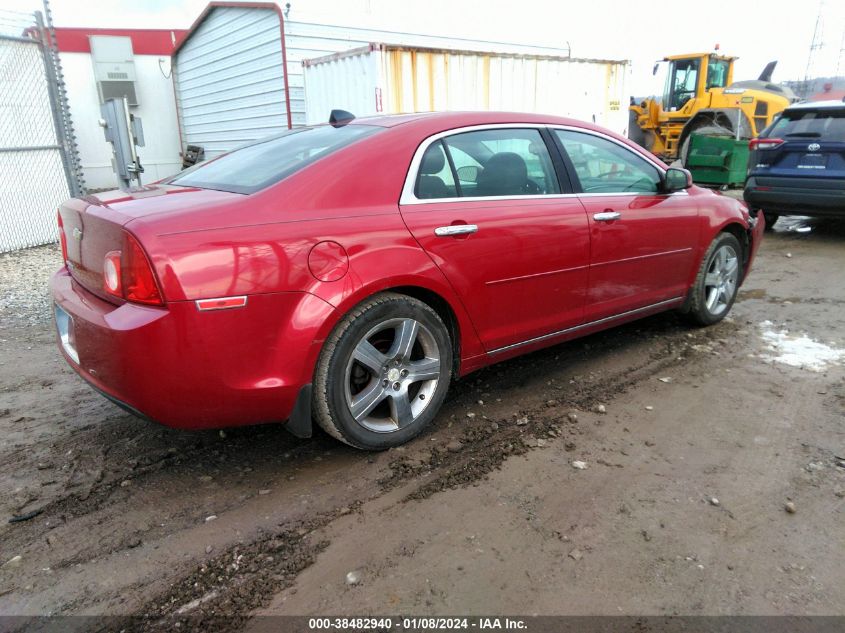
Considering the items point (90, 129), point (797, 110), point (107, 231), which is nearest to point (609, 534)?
point (107, 231)

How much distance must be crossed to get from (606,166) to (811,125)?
18.3 feet

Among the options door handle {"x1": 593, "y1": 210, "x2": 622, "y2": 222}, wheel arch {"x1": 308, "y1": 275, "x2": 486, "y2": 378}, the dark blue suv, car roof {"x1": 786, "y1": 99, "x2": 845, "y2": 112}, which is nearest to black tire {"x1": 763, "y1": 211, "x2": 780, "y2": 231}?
the dark blue suv

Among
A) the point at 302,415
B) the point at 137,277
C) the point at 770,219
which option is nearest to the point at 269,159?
the point at 137,277

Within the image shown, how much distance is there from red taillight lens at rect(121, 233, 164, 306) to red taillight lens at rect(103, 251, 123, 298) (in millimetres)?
42

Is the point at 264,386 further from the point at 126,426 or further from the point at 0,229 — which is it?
the point at 0,229

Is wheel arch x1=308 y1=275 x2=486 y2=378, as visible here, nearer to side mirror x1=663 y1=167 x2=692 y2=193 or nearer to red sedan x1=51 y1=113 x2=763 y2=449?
red sedan x1=51 y1=113 x2=763 y2=449

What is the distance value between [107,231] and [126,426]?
130 centimetres

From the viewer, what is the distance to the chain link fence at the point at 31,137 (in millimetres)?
7715

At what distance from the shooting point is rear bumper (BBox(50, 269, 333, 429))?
2393mm

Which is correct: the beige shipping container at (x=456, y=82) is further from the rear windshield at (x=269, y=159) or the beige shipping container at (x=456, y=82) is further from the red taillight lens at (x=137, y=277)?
the red taillight lens at (x=137, y=277)

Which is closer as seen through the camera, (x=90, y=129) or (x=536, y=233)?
(x=536, y=233)

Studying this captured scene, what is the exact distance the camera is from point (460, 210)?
313cm

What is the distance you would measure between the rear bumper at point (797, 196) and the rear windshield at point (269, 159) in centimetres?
685

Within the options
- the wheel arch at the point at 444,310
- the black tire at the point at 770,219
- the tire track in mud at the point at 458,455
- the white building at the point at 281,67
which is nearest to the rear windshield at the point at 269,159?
the wheel arch at the point at 444,310
